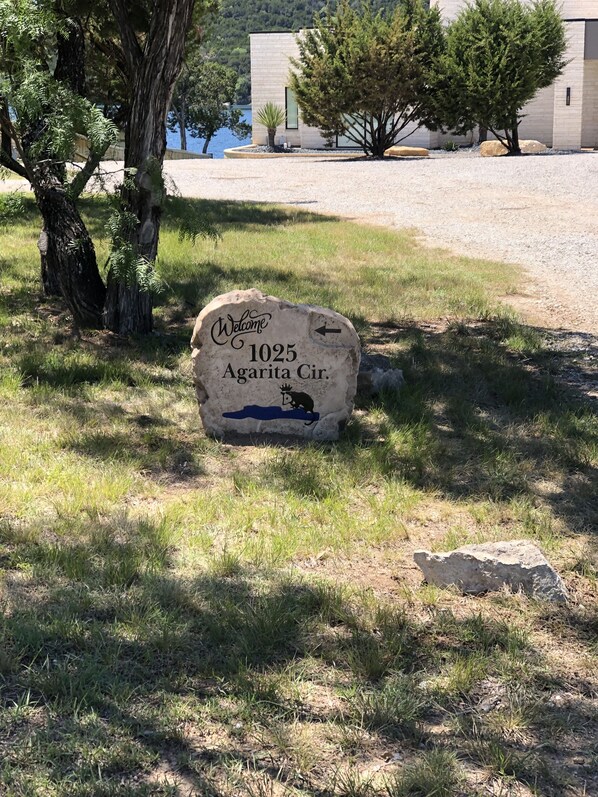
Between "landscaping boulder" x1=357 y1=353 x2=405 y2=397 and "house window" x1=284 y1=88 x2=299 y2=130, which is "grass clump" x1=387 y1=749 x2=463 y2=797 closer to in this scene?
"landscaping boulder" x1=357 y1=353 x2=405 y2=397

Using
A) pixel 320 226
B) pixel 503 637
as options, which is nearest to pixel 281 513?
pixel 503 637

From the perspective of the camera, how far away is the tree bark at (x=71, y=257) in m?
6.99

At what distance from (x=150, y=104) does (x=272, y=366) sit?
2.47 m

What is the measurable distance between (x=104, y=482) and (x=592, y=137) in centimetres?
3694

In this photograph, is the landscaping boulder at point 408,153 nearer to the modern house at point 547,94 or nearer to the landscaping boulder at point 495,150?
the modern house at point 547,94

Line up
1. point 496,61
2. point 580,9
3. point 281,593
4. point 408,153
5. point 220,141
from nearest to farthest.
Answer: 1. point 281,593
2. point 496,61
3. point 408,153
4. point 580,9
5. point 220,141

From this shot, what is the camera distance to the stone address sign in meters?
5.00

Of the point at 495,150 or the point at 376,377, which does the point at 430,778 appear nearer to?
the point at 376,377

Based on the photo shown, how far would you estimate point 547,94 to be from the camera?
35719 mm

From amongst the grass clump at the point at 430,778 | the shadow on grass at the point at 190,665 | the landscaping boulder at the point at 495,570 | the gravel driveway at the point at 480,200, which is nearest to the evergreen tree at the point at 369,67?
the gravel driveway at the point at 480,200

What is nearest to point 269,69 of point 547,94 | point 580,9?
point 547,94

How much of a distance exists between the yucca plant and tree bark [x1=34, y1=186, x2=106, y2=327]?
31311mm

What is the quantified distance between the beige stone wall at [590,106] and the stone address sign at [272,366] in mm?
35342

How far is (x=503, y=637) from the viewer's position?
318 cm
